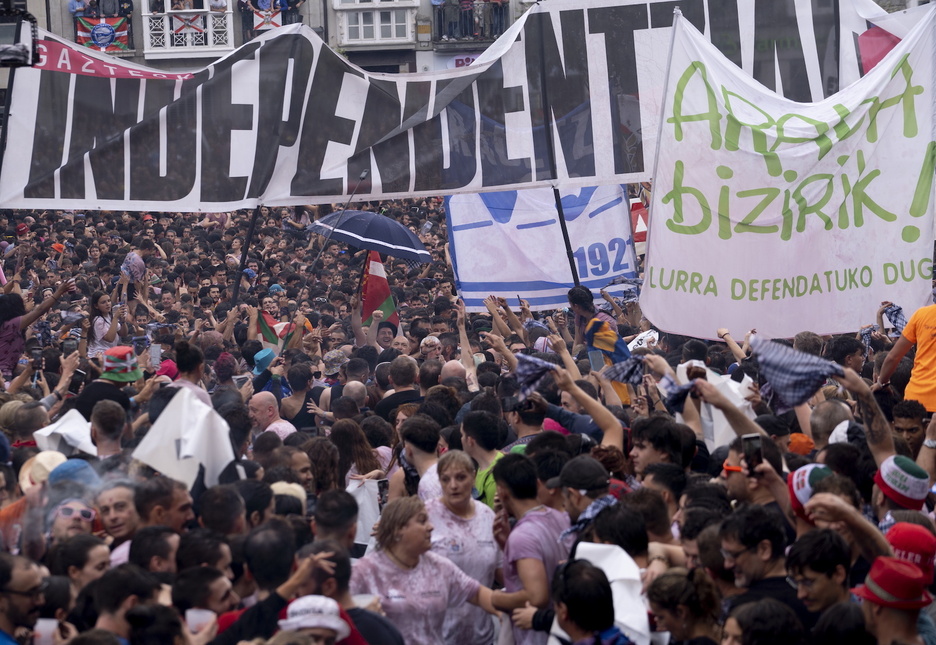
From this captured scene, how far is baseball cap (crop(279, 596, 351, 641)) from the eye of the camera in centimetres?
363

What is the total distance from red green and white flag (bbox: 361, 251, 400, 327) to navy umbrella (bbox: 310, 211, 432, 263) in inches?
7.2

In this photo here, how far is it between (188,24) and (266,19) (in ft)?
9.75

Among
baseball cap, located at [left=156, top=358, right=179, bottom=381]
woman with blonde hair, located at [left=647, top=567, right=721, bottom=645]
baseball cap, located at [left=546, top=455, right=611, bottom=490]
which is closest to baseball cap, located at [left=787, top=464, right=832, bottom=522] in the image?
baseball cap, located at [left=546, top=455, right=611, bottom=490]

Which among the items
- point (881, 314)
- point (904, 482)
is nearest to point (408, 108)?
point (881, 314)

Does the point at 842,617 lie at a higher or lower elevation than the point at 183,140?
lower

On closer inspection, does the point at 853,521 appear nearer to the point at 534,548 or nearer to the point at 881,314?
the point at 534,548

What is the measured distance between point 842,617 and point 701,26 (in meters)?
6.48

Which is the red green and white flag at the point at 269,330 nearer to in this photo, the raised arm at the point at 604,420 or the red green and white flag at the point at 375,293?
the red green and white flag at the point at 375,293

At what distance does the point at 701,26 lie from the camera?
9.20 meters

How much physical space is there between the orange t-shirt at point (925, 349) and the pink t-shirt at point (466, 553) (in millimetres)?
3270

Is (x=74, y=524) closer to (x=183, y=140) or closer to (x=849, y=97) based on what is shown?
(x=183, y=140)

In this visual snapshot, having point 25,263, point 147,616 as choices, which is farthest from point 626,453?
point 25,263

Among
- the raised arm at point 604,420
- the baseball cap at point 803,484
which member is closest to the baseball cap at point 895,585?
the baseball cap at point 803,484

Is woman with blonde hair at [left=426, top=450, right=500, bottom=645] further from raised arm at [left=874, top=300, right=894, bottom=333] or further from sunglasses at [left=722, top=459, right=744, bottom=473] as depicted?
raised arm at [left=874, top=300, right=894, bottom=333]
